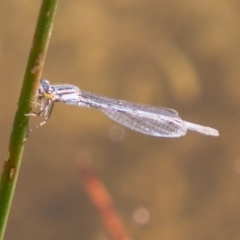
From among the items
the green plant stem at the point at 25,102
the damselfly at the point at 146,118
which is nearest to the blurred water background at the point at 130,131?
the damselfly at the point at 146,118

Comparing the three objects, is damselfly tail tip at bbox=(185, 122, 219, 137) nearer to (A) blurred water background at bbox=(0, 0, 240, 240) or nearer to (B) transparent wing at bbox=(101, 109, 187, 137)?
(B) transparent wing at bbox=(101, 109, 187, 137)

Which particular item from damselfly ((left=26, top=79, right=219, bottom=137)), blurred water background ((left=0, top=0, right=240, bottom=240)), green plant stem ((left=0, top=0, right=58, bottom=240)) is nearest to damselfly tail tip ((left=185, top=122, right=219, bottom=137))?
damselfly ((left=26, top=79, right=219, bottom=137))

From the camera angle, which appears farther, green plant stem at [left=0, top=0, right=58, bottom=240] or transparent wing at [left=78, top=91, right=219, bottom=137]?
transparent wing at [left=78, top=91, right=219, bottom=137]

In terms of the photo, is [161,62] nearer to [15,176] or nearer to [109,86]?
[109,86]

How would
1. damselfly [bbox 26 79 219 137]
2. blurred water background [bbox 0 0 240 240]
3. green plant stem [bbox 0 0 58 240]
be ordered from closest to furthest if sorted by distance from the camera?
green plant stem [bbox 0 0 58 240] < damselfly [bbox 26 79 219 137] < blurred water background [bbox 0 0 240 240]

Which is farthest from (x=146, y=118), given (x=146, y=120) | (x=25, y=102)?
(x=25, y=102)

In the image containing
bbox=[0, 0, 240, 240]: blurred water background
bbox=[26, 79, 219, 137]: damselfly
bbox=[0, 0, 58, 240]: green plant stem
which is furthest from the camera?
bbox=[0, 0, 240, 240]: blurred water background

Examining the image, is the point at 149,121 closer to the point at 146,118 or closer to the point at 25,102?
the point at 146,118

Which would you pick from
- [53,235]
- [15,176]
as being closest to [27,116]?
[15,176]
